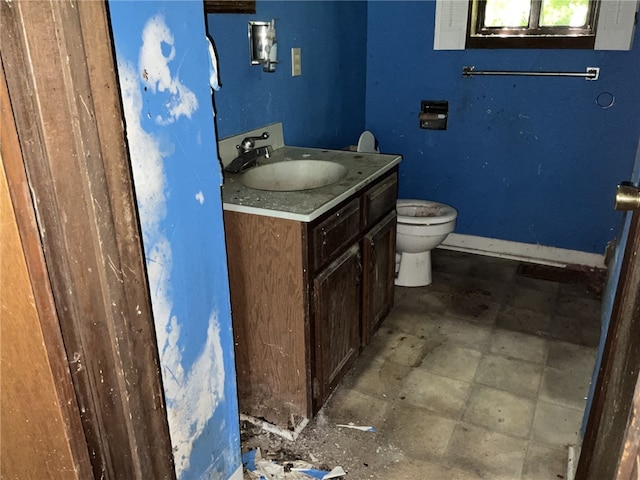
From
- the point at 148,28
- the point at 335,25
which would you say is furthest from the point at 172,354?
the point at 335,25

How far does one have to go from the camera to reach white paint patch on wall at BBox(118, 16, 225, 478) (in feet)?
3.39

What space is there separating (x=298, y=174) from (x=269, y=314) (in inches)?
25.6

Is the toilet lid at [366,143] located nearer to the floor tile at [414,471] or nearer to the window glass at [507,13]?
the window glass at [507,13]

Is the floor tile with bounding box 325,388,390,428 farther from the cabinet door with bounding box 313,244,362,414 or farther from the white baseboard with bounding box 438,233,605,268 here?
the white baseboard with bounding box 438,233,605,268

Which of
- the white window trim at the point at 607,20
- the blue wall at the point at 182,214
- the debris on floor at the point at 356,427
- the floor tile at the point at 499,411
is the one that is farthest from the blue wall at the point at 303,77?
the floor tile at the point at 499,411

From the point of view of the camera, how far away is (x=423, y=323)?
256 centimetres

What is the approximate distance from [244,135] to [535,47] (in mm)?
1695

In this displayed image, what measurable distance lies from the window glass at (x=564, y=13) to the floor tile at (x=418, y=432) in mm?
2096

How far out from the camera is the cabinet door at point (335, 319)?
5.82ft

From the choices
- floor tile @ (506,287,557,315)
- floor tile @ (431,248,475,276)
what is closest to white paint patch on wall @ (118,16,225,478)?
floor tile @ (506,287,557,315)

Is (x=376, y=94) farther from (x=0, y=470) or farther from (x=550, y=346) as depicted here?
(x=0, y=470)

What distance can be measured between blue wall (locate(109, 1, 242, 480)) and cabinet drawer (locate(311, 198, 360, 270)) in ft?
1.18

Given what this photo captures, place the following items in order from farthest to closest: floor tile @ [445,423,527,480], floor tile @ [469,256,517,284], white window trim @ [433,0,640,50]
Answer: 1. floor tile @ [469,256,517,284]
2. white window trim @ [433,0,640,50]
3. floor tile @ [445,423,527,480]

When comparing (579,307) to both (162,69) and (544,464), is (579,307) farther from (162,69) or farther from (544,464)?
(162,69)
